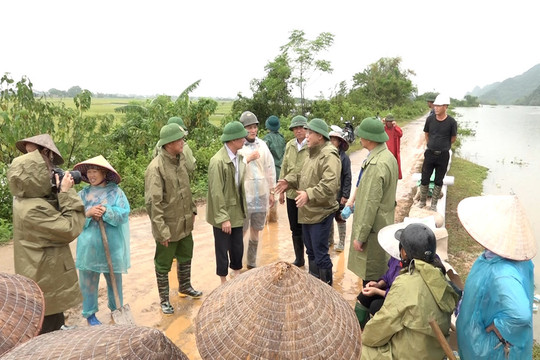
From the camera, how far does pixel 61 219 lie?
2.84 metres

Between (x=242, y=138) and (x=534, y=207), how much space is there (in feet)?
30.0

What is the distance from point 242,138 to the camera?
12.4 ft

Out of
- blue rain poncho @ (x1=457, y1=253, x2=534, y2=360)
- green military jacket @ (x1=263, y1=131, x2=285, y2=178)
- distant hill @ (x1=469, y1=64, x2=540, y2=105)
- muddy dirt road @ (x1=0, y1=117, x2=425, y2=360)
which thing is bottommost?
muddy dirt road @ (x1=0, y1=117, x2=425, y2=360)

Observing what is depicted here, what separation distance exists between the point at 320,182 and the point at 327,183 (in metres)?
0.07

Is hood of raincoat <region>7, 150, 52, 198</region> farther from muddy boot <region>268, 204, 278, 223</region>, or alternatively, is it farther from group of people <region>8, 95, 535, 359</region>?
muddy boot <region>268, 204, 278, 223</region>

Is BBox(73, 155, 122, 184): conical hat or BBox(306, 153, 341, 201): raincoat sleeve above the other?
BBox(73, 155, 122, 184): conical hat

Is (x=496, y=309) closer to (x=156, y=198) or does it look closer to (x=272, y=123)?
(x=156, y=198)

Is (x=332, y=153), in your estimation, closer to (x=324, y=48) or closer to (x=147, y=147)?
(x=147, y=147)

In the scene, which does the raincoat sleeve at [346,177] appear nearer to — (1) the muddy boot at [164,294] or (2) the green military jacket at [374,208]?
(2) the green military jacket at [374,208]

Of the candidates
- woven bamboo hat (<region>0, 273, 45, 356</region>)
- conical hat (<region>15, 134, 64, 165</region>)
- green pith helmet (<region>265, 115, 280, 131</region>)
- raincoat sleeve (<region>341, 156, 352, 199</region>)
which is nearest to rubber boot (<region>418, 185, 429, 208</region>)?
raincoat sleeve (<region>341, 156, 352, 199</region>)

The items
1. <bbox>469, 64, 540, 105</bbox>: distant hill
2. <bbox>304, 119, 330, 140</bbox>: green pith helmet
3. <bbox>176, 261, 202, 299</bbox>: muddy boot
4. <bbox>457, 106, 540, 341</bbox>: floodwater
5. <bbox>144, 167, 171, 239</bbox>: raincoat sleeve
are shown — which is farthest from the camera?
<bbox>469, 64, 540, 105</bbox>: distant hill

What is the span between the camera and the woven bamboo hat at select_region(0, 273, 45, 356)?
1.64m

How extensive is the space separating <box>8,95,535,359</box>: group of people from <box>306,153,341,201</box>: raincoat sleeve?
12 mm

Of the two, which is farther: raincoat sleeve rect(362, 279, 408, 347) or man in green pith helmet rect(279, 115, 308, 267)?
man in green pith helmet rect(279, 115, 308, 267)
